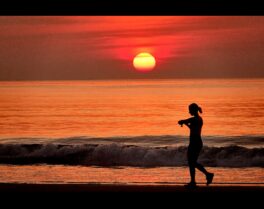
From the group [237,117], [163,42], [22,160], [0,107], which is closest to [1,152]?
[22,160]

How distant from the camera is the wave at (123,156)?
60.8ft

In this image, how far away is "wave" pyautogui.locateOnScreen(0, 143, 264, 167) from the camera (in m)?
18.5

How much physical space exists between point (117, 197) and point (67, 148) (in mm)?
15518

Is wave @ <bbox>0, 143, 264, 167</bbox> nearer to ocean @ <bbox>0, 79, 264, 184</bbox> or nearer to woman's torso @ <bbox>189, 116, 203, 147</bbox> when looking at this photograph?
ocean @ <bbox>0, 79, 264, 184</bbox>

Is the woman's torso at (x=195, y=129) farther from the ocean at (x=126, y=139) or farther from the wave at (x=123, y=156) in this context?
the wave at (x=123, y=156)

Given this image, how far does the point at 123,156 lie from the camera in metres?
20.3

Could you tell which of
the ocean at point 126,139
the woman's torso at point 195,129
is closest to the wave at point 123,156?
the ocean at point 126,139

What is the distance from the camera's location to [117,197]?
5.02 m

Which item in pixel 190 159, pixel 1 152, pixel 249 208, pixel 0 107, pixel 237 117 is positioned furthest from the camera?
pixel 0 107

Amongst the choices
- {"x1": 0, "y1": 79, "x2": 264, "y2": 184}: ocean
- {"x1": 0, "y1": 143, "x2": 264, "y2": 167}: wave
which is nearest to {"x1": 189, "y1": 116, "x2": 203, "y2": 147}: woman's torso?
{"x1": 0, "y1": 79, "x2": 264, "y2": 184}: ocean

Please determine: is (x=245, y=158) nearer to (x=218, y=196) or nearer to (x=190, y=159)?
(x=190, y=159)

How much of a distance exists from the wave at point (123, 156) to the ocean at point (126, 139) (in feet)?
0.12

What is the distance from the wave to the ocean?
0.12ft

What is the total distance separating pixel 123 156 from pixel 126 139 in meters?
5.97
